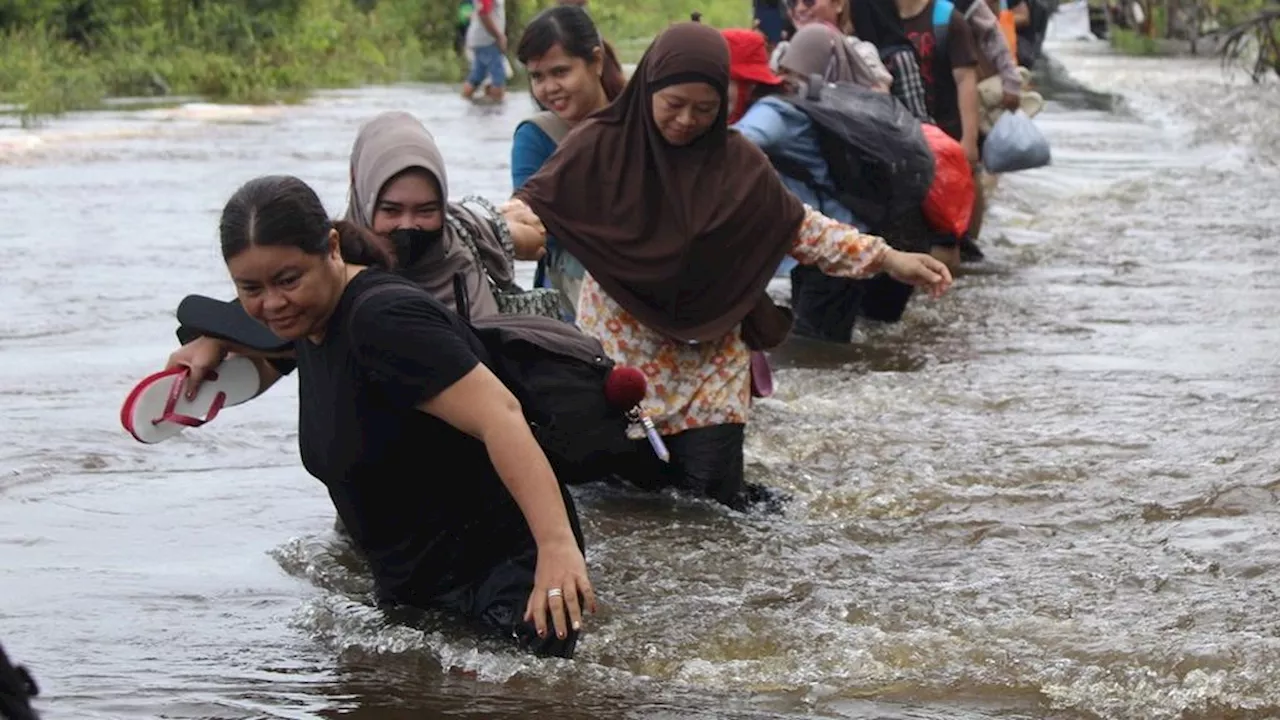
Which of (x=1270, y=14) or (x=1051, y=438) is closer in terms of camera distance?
(x=1051, y=438)

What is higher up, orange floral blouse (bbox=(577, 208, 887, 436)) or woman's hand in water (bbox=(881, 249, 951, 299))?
woman's hand in water (bbox=(881, 249, 951, 299))

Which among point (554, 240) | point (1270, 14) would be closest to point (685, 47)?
point (554, 240)

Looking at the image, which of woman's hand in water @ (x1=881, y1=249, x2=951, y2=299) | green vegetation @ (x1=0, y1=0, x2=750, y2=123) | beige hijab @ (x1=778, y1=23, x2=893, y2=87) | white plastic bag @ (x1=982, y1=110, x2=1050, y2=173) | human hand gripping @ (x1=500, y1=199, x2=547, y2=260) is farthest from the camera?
green vegetation @ (x1=0, y1=0, x2=750, y2=123)

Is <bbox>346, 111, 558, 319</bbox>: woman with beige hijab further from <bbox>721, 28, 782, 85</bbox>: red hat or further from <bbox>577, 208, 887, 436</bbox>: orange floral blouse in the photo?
<bbox>721, 28, 782, 85</bbox>: red hat

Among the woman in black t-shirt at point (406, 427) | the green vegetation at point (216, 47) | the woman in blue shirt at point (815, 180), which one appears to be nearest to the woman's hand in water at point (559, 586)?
the woman in black t-shirt at point (406, 427)

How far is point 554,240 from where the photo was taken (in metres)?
6.46

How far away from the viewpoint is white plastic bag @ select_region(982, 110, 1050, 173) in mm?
10891

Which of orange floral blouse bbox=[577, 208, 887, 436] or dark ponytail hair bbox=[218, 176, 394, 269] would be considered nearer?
dark ponytail hair bbox=[218, 176, 394, 269]

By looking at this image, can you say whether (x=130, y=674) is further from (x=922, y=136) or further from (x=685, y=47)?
(x=922, y=136)

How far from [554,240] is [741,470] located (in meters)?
0.84

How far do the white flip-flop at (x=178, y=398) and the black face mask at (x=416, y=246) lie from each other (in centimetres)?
45

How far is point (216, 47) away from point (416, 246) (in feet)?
76.1

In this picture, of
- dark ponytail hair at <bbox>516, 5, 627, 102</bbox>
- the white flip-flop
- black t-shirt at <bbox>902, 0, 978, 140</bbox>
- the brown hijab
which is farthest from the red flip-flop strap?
black t-shirt at <bbox>902, 0, 978, 140</bbox>

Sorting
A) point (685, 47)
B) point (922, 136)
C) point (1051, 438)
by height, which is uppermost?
point (685, 47)
